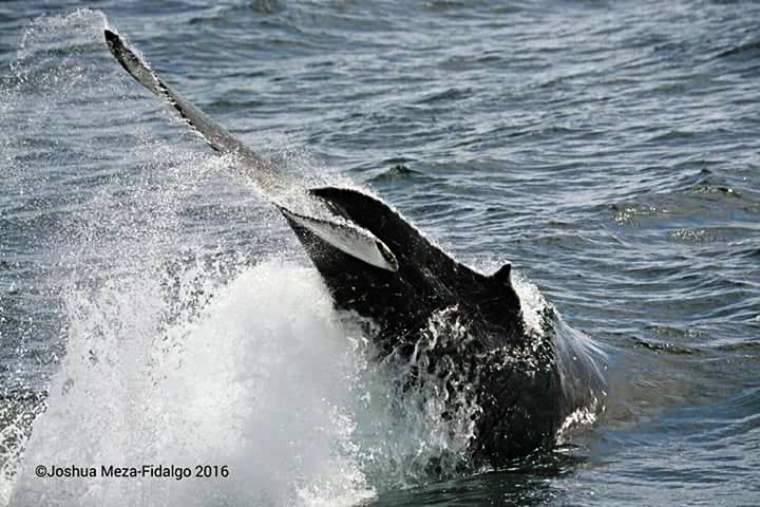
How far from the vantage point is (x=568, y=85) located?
666 inches

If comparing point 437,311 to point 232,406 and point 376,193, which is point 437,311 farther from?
point 376,193

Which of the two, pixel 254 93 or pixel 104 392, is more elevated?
pixel 104 392

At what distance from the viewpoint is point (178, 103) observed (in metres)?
5.85

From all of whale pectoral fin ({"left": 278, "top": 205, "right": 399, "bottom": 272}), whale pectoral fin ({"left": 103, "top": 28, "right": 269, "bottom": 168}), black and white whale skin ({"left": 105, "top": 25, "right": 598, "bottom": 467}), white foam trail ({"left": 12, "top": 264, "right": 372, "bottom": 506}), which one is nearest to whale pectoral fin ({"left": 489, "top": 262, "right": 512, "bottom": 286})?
black and white whale skin ({"left": 105, "top": 25, "right": 598, "bottom": 467})

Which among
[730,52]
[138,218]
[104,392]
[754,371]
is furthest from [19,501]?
[730,52]

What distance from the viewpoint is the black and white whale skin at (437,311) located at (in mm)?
6004

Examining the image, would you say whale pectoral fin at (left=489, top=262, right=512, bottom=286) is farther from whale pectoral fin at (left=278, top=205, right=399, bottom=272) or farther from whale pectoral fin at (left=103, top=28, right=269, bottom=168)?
whale pectoral fin at (left=103, top=28, right=269, bottom=168)

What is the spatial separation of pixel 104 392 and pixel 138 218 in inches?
206

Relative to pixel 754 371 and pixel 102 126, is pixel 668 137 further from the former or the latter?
pixel 754 371

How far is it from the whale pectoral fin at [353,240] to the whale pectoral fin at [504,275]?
793 millimetres

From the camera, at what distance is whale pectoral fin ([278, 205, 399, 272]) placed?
5.56 m

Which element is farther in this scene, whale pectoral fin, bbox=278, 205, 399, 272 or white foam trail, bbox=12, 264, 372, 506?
white foam trail, bbox=12, 264, 372, 506

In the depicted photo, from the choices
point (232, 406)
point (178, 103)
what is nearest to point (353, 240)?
point (178, 103)

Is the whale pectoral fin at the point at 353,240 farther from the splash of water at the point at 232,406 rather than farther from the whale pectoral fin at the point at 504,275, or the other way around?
the whale pectoral fin at the point at 504,275
